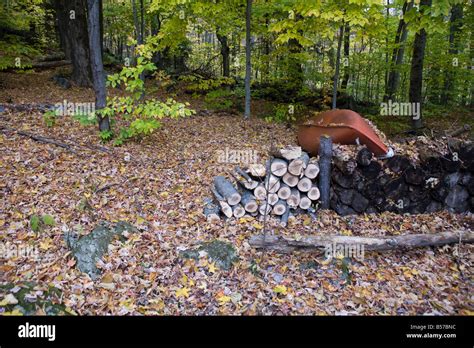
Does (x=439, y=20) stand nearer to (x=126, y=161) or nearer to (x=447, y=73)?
(x=126, y=161)

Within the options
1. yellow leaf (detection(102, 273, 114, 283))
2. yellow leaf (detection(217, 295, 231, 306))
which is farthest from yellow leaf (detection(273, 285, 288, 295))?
yellow leaf (detection(102, 273, 114, 283))

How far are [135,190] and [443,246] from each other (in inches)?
222

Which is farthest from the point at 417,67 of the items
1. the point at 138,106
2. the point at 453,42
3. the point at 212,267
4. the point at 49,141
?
the point at 49,141

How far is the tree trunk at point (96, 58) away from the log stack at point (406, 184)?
5699mm

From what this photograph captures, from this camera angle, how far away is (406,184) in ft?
20.1

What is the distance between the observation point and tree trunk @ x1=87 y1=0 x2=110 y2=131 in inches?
287

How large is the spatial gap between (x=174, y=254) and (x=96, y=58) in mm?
5456

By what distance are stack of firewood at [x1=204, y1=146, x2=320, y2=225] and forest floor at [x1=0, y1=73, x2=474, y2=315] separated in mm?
262

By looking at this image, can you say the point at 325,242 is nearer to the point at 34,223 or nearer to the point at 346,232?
the point at 346,232

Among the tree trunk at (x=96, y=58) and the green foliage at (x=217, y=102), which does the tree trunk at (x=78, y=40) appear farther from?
the tree trunk at (x=96, y=58)

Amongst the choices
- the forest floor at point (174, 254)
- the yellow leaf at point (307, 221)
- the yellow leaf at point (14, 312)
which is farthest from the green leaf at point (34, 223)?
the yellow leaf at point (307, 221)
